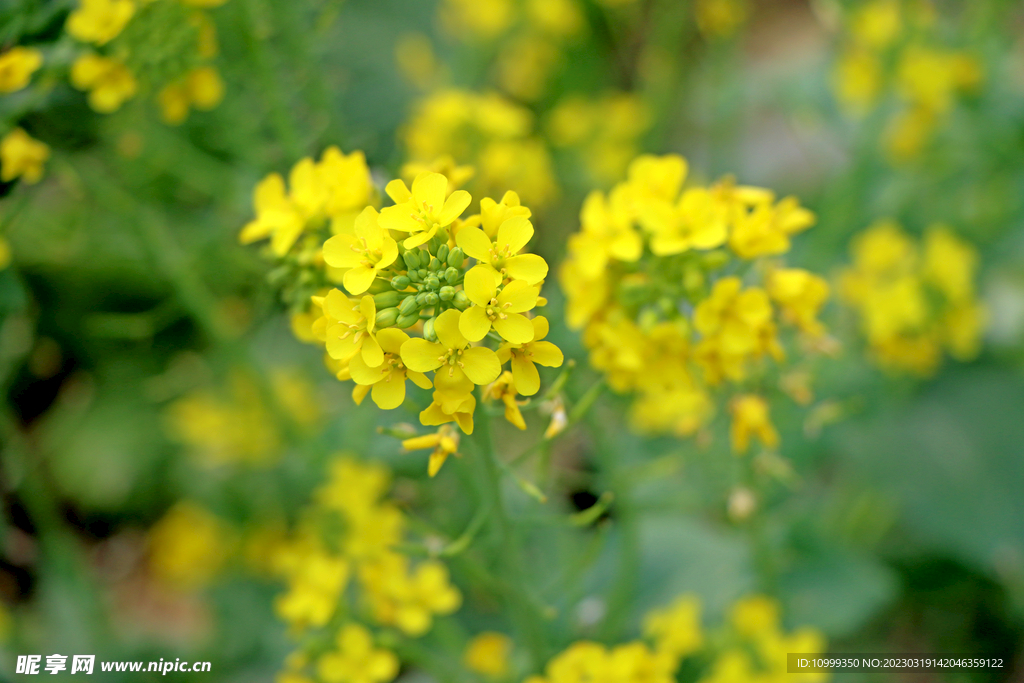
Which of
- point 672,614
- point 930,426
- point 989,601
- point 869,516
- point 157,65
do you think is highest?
point 157,65

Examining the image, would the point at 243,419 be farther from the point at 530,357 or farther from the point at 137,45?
the point at 530,357

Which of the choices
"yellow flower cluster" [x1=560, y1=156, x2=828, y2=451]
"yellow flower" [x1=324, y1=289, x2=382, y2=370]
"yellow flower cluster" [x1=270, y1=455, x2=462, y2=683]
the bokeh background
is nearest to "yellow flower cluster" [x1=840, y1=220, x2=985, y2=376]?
the bokeh background

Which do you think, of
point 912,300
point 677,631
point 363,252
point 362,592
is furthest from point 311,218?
point 912,300

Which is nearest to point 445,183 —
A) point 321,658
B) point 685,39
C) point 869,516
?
point 321,658

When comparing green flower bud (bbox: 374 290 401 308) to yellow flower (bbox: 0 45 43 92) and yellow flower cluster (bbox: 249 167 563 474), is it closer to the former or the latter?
yellow flower cluster (bbox: 249 167 563 474)

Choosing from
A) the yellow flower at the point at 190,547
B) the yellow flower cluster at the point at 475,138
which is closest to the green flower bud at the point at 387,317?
the yellow flower cluster at the point at 475,138

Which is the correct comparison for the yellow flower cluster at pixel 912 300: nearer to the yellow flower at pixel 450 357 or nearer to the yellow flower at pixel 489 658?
the yellow flower at pixel 489 658

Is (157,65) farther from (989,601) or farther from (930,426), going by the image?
(989,601)
